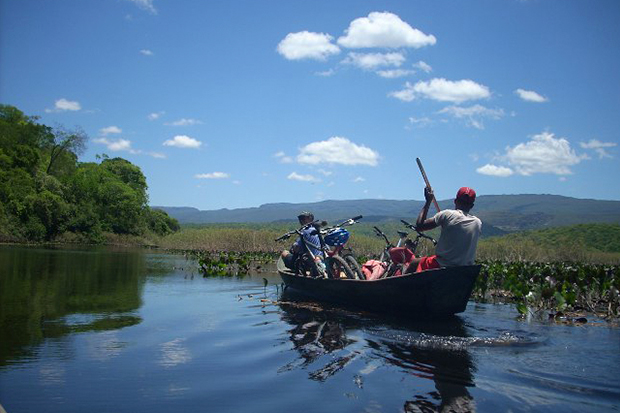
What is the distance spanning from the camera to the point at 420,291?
7523 mm

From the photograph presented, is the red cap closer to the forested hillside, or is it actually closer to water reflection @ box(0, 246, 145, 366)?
water reflection @ box(0, 246, 145, 366)

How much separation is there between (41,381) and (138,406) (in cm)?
118

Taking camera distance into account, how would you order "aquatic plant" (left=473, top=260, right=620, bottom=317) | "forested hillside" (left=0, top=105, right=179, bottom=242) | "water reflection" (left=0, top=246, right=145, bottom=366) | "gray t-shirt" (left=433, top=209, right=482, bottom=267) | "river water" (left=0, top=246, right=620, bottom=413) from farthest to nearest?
"forested hillside" (left=0, top=105, right=179, bottom=242)
"aquatic plant" (left=473, top=260, right=620, bottom=317)
"gray t-shirt" (left=433, top=209, right=482, bottom=267)
"water reflection" (left=0, top=246, right=145, bottom=366)
"river water" (left=0, top=246, right=620, bottom=413)

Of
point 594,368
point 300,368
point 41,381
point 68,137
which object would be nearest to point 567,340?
point 594,368

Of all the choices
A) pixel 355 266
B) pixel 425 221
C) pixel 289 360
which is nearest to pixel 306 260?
pixel 355 266

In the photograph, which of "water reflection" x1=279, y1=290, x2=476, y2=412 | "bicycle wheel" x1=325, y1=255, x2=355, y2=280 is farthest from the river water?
"bicycle wheel" x1=325, y1=255, x2=355, y2=280

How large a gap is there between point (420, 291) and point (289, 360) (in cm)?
260

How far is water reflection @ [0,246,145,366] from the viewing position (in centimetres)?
671

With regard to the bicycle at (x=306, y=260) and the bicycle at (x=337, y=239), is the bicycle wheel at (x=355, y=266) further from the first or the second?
the bicycle at (x=306, y=260)

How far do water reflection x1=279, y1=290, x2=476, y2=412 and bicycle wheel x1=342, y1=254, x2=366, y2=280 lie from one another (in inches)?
36.2

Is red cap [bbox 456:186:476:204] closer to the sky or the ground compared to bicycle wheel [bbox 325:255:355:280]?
closer to the sky

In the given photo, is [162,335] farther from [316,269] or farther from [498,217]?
[498,217]

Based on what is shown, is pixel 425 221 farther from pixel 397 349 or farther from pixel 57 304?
pixel 57 304

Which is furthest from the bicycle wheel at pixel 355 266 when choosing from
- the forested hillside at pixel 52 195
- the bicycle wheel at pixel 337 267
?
the forested hillside at pixel 52 195
